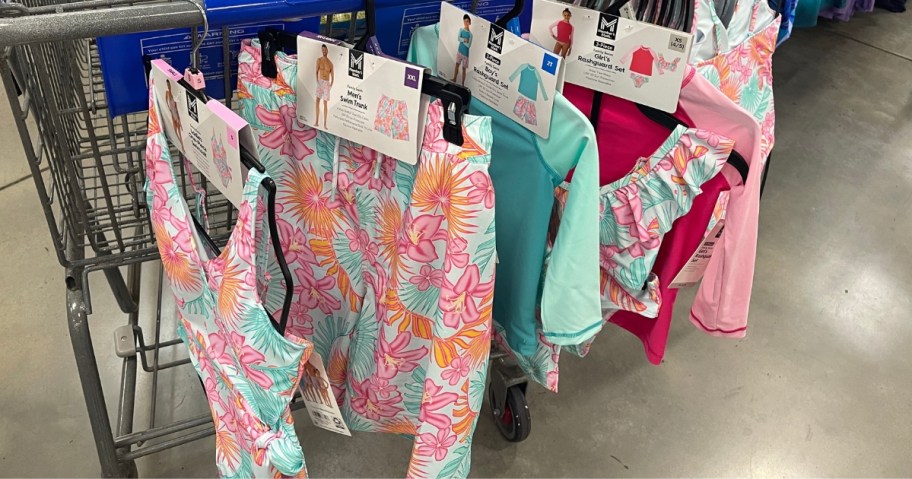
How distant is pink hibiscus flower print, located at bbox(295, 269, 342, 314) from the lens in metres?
1.19

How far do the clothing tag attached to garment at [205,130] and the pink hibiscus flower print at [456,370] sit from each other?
36cm

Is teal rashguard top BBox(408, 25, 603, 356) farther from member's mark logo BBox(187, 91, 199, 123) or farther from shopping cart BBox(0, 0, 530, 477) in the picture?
member's mark logo BBox(187, 91, 199, 123)

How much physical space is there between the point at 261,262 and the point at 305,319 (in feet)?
1.07

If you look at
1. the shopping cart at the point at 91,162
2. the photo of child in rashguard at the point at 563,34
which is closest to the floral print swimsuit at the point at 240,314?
the shopping cart at the point at 91,162

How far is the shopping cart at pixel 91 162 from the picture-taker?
846 millimetres

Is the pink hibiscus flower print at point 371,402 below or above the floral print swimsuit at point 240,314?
below

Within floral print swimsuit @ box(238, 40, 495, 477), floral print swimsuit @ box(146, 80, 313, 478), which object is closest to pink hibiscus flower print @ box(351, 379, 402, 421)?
floral print swimsuit @ box(238, 40, 495, 477)

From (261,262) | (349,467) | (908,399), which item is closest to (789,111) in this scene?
(908,399)

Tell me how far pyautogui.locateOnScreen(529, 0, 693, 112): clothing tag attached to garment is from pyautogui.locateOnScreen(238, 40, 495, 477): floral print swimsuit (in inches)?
11.3

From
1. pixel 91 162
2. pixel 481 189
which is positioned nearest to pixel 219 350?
pixel 481 189

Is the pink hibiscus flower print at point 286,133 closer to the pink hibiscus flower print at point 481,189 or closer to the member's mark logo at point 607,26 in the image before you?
the pink hibiscus flower print at point 481,189

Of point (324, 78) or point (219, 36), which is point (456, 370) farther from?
point (219, 36)

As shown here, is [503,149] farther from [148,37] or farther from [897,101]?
[897,101]

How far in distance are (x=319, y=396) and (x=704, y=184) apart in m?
0.67
